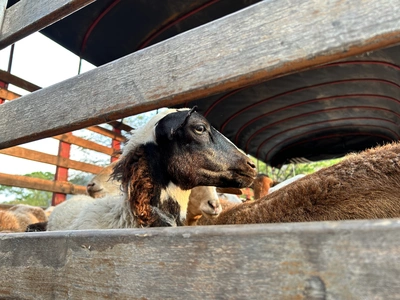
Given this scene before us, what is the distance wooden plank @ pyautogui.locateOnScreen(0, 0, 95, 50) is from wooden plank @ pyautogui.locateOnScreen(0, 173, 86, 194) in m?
3.70

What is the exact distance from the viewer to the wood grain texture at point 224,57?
787mm

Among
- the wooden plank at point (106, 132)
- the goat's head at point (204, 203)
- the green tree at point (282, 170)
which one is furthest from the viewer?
the green tree at point (282, 170)

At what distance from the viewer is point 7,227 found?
13.0ft

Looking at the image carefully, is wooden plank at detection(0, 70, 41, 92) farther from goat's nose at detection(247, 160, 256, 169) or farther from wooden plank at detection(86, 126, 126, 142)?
goat's nose at detection(247, 160, 256, 169)

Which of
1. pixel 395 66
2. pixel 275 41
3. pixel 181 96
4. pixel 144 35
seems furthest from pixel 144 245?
pixel 395 66

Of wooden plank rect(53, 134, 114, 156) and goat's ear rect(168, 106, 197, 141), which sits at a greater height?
wooden plank rect(53, 134, 114, 156)

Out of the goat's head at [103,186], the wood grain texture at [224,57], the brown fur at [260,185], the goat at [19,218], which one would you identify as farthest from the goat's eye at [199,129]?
the brown fur at [260,185]

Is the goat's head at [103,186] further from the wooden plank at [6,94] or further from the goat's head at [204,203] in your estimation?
the wooden plank at [6,94]

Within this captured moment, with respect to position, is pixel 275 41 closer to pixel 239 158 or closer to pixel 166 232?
pixel 166 232

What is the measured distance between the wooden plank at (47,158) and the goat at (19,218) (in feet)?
2.69

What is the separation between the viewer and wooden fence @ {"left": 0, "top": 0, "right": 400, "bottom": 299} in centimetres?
65

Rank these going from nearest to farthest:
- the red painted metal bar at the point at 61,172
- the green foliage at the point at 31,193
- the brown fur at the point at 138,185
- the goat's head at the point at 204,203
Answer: the brown fur at the point at 138,185, the goat's head at the point at 204,203, the red painted metal bar at the point at 61,172, the green foliage at the point at 31,193

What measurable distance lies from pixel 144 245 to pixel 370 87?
392 centimetres

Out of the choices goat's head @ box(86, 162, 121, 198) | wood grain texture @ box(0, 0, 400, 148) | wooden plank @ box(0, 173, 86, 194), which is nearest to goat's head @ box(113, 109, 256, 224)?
wood grain texture @ box(0, 0, 400, 148)
